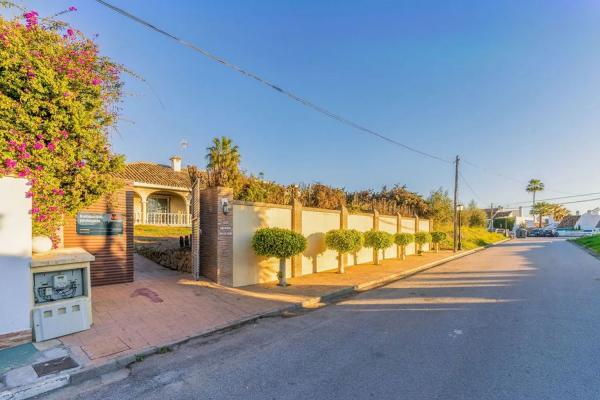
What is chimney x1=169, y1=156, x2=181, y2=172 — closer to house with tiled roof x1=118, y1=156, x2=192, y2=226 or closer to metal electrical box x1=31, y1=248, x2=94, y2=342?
house with tiled roof x1=118, y1=156, x2=192, y2=226

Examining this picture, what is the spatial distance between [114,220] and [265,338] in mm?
5834

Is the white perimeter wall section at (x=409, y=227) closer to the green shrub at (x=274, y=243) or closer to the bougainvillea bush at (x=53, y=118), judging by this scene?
the green shrub at (x=274, y=243)

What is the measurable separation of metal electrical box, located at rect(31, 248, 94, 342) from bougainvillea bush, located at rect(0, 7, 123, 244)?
0.99 meters

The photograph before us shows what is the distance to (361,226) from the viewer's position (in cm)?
1509

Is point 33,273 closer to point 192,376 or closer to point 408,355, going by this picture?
point 192,376

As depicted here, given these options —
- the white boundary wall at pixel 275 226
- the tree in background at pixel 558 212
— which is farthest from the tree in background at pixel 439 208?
the tree in background at pixel 558 212

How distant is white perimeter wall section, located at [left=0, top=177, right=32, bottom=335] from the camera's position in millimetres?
4762

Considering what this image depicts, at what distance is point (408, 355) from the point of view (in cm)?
448

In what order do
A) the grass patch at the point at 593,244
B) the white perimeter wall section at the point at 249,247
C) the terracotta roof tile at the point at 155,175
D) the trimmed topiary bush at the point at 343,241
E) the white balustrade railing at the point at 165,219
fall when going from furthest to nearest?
1. the grass patch at the point at 593,244
2. the terracotta roof tile at the point at 155,175
3. the white balustrade railing at the point at 165,219
4. the trimmed topiary bush at the point at 343,241
5. the white perimeter wall section at the point at 249,247

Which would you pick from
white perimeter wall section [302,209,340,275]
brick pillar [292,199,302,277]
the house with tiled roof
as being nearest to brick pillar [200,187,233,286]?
brick pillar [292,199,302,277]

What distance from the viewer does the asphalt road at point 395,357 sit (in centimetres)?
355

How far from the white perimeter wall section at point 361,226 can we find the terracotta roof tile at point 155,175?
1151cm

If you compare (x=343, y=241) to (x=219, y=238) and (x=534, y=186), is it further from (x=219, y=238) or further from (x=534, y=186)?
(x=534, y=186)

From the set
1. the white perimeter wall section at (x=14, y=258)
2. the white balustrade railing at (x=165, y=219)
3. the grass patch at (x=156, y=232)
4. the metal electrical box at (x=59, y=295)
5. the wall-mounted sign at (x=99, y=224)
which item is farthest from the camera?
the white balustrade railing at (x=165, y=219)
